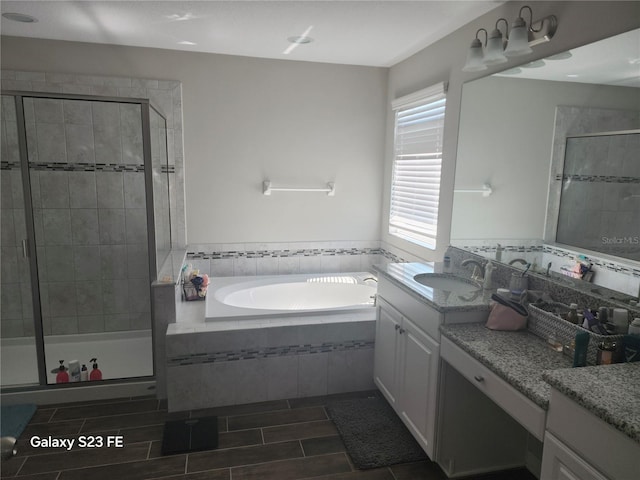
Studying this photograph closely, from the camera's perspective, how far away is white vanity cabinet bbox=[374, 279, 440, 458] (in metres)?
2.19

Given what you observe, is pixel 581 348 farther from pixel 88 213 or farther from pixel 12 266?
pixel 12 266

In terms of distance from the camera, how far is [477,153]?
286 cm

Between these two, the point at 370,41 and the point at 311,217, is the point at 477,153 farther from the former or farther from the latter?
the point at 311,217

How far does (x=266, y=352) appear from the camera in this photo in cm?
289

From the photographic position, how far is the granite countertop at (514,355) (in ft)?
4.96

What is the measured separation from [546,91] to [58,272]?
3.66 metres

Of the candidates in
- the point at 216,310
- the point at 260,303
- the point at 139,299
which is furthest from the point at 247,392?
the point at 139,299

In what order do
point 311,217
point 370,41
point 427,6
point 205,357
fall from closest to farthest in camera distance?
point 427,6 < point 205,357 < point 370,41 < point 311,217

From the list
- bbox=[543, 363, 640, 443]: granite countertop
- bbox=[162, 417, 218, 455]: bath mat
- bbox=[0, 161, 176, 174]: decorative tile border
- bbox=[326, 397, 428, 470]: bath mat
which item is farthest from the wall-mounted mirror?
bbox=[0, 161, 176, 174]: decorative tile border

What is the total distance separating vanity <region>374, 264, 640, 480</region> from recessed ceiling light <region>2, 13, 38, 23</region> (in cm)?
286

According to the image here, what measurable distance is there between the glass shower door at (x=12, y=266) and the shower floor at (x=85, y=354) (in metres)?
0.01

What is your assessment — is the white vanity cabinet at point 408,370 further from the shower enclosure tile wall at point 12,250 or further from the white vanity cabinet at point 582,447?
the shower enclosure tile wall at point 12,250

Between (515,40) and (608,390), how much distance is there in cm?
171

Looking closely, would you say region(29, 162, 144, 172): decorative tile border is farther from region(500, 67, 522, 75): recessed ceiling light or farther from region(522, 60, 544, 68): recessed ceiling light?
region(522, 60, 544, 68): recessed ceiling light
